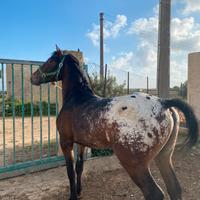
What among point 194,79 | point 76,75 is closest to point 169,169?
point 76,75

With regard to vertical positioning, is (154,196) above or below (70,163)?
below

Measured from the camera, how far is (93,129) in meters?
2.86

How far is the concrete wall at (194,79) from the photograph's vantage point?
263 inches

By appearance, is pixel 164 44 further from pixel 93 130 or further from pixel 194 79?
pixel 93 130

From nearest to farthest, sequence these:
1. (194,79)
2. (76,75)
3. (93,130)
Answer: (93,130) → (76,75) → (194,79)

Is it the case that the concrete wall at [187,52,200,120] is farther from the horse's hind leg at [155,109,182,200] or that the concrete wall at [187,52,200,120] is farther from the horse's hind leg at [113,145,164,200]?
the horse's hind leg at [113,145,164,200]

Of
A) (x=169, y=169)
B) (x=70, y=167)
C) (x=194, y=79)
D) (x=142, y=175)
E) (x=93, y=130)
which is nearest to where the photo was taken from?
(x=142, y=175)

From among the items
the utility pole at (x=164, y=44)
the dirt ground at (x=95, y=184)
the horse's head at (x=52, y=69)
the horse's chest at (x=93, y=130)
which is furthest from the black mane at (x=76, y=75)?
the utility pole at (x=164, y=44)

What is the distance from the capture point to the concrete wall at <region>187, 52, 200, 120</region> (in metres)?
6.68

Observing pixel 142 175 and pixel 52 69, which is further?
pixel 52 69

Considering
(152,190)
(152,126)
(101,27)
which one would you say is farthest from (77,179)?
(101,27)

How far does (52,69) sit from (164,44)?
3141mm

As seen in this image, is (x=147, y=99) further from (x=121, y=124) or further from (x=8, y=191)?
(x=8, y=191)

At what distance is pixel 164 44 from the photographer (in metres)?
5.76
